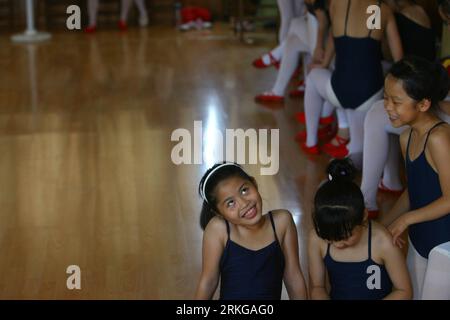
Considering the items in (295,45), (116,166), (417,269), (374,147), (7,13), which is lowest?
(116,166)

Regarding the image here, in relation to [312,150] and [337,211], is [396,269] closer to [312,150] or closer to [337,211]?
[337,211]

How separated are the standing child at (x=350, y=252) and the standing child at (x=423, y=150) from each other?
210mm

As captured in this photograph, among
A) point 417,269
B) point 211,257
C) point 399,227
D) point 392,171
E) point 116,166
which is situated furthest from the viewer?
point 116,166

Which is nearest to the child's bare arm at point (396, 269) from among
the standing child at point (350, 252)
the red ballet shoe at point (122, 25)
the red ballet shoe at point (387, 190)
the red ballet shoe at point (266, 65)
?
the standing child at point (350, 252)

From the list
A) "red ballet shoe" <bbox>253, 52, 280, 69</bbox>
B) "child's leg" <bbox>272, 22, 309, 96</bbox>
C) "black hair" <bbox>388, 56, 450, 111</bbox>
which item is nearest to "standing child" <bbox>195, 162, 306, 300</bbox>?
"black hair" <bbox>388, 56, 450, 111</bbox>

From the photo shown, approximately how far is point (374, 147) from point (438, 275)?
126 cm

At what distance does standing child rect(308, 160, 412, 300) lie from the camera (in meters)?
2.17

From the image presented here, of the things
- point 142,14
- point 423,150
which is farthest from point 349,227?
point 142,14

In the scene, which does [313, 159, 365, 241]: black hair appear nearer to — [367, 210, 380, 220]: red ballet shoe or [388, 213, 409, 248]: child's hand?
[388, 213, 409, 248]: child's hand

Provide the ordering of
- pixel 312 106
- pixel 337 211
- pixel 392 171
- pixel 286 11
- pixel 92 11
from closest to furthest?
pixel 337 211
pixel 392 171
pixel 312 106
pixel 286 11
pixel 92 11

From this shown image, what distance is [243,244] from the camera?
228cm

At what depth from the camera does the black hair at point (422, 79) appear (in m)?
2.50

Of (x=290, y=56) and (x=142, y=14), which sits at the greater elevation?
(x=290, y=56)

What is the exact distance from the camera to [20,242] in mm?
3365
